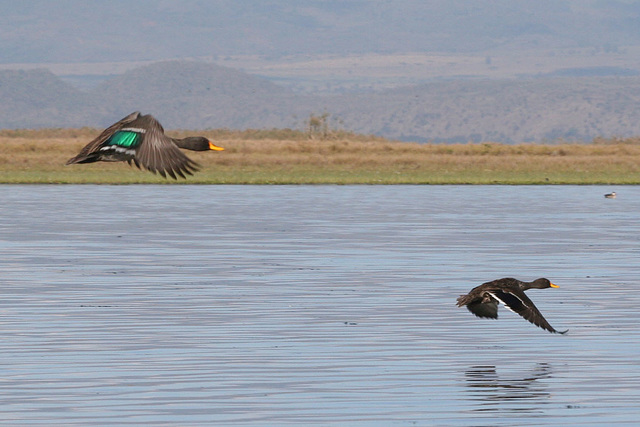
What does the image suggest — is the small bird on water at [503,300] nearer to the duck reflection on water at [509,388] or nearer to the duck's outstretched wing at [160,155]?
the duck reflection on water at [509,388]

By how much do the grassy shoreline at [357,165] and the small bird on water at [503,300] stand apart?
44.0 m

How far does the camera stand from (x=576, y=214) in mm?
43750

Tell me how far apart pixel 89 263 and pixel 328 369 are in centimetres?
1250

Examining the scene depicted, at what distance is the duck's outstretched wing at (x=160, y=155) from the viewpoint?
45.9ft

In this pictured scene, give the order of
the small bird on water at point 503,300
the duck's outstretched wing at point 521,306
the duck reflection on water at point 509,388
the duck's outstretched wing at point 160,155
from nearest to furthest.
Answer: the duck reflection on water at point 509,388
the duck's outstretched wing at point 160,155
the duck's outstretched wing at point 521,306
the small bird on water at point 503,300

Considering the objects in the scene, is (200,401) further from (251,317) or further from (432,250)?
(432,250)

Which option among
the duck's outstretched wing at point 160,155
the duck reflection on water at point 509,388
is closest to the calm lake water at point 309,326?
the duck reflection on water at point 509,388

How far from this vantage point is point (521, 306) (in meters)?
16.8

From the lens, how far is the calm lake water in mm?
13164

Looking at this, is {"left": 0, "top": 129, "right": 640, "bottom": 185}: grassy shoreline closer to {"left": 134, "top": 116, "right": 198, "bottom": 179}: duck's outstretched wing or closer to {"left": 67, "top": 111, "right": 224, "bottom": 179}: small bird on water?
{"left": 67, "top": 111, "right": 224, "bottom": 179}: small bird on water

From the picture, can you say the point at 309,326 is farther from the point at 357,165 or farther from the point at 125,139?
the point at 357,165

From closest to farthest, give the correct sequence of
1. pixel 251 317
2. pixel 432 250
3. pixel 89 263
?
pixel 251 317 → pixel 89 263 → pixel 432 250

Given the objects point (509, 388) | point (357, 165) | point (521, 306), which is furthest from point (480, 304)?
point (357, 165)

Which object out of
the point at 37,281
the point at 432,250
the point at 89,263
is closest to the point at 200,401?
the point at 37,281
